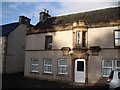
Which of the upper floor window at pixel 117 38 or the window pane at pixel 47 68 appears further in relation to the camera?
the window pane at pixel 47 68

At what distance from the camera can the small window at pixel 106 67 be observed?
41.9 feet

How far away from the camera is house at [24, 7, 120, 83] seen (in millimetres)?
12984

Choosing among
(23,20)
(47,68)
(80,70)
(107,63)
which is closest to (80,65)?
(80,70)

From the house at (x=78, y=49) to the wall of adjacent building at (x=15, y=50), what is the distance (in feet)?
17.5

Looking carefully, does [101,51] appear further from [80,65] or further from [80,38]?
[80,65]

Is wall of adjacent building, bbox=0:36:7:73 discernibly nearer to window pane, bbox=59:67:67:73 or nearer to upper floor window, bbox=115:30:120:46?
window pane, bbox=59:67:67:73

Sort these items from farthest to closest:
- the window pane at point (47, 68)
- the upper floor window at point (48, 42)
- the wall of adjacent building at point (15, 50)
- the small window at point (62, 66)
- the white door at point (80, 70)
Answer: the wall of adjacent building at point (15, 50)
the upper floor window at point (48, 42)
the window pane at point (47, 68)
the small window at point (62, 66)
the white door at point (80, 70)

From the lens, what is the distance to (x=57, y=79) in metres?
14.7

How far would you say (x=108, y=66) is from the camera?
12867 millimetres

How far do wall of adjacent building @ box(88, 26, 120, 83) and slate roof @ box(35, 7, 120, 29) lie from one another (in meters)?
1.34

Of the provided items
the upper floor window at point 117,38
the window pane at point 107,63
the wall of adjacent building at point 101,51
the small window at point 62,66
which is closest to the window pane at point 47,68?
the small window at point 62,66

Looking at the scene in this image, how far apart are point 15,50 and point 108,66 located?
51.0ft

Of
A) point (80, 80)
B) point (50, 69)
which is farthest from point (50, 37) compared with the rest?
point (80, 80)

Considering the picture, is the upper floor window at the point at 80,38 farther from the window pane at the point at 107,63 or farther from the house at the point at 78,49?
the window pane at the point at 107,63
